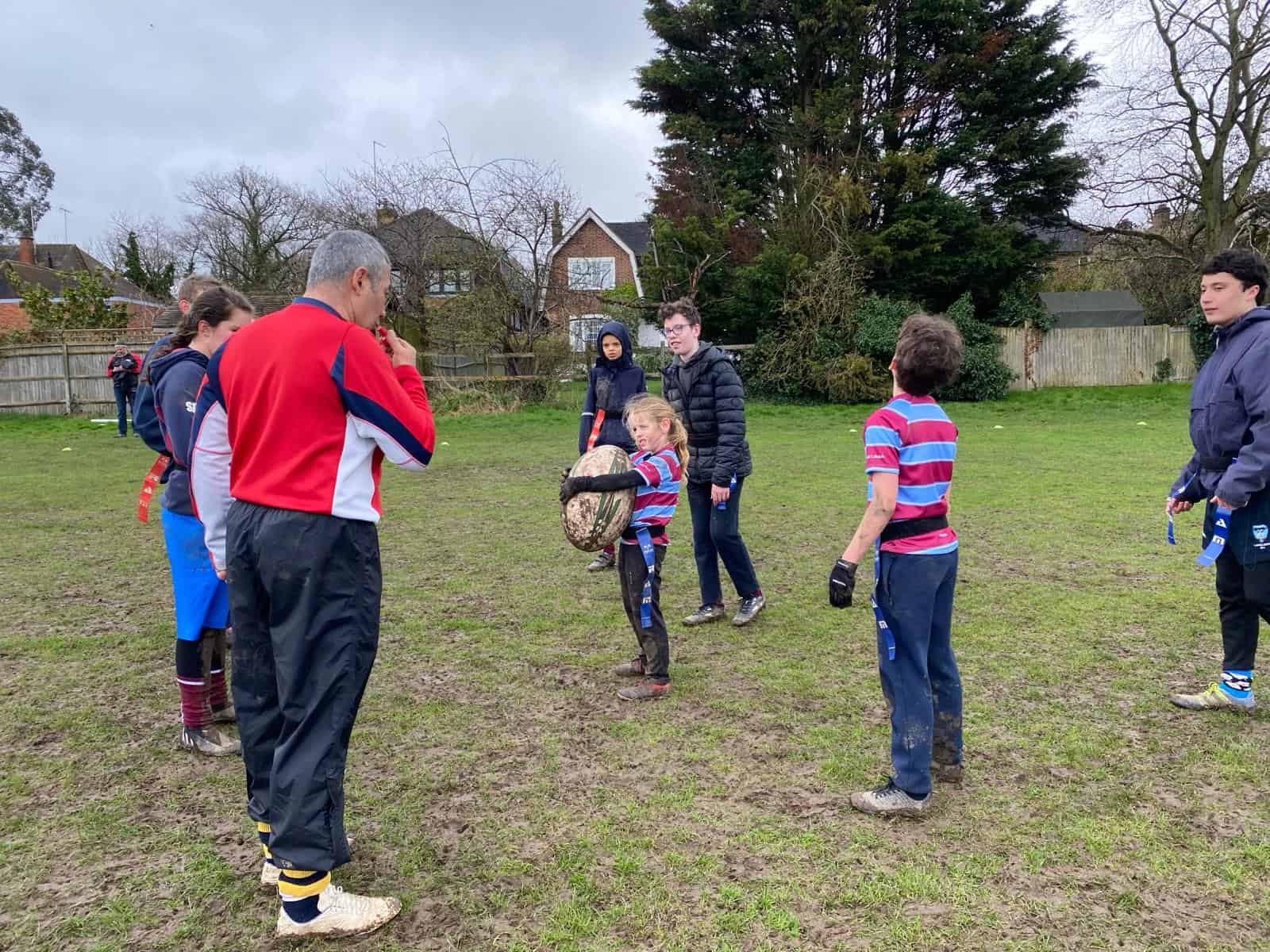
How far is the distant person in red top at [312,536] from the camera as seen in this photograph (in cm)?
263

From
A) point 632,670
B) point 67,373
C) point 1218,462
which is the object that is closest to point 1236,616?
point 1218,462

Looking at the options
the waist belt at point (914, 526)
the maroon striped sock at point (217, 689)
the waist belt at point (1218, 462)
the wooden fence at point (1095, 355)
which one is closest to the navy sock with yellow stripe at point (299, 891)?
the maroon striped sock at point (217, 689)

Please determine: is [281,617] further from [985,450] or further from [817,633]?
[985,450]

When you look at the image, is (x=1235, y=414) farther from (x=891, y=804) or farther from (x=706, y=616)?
(x=706, y=616)

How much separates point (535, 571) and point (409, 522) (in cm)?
268

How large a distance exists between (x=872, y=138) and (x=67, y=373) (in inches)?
964

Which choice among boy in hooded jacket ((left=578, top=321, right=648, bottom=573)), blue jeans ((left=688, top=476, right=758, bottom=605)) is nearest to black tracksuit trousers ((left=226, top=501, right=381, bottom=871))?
blue jeans ((left=688, top=476, right=758, bottom=605))

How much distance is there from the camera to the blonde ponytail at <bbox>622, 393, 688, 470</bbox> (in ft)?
15.1

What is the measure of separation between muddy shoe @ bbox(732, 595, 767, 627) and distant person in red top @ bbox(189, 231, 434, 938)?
140 inches

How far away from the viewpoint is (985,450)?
1509 centimetres

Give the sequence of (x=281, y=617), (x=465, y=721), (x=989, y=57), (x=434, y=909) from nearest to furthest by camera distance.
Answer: (x=281, y=617)
(x=434, y=909)
(x=465, y=721)
(x=989, y=57)

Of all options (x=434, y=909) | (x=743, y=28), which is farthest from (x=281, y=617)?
(x=743, y=28)

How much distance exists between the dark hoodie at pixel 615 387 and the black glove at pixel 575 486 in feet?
10.1

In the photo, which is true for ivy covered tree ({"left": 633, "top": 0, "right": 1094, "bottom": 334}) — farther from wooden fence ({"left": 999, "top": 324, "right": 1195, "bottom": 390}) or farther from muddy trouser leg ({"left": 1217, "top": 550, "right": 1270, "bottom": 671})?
muddy trouser leg ({"left": 1217, "top": 550, "right": 1270, "bottom": 671})
